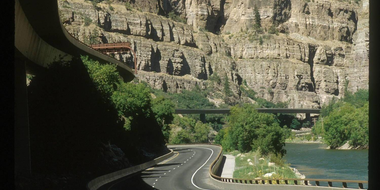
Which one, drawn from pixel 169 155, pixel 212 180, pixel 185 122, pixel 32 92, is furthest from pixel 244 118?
pixel 32 92

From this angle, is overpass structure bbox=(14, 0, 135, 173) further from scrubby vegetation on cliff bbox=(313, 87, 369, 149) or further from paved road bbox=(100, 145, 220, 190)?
scrubby vegetation on cliff bbox=(313, 87, 369, 149)

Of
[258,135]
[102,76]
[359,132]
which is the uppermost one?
[102,76]

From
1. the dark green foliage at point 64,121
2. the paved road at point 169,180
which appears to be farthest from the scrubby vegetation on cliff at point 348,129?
the dark green foliage at point 64,121

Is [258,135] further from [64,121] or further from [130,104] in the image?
[64,121]

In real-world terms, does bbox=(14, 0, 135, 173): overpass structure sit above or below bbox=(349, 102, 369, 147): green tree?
above

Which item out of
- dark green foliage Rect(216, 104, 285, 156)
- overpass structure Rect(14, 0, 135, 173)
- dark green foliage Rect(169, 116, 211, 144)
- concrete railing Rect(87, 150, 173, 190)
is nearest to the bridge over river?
overpass structure Rect(14, 0, 135, 173)

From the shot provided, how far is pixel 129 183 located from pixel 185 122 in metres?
125

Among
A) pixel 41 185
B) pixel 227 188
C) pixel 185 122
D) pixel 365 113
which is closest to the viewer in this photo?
pixel 41 185

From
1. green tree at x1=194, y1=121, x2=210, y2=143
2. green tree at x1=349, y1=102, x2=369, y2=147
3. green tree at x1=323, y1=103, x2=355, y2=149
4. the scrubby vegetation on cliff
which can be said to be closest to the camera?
green tree at x1=349, y1=102, x2=369, y2=147

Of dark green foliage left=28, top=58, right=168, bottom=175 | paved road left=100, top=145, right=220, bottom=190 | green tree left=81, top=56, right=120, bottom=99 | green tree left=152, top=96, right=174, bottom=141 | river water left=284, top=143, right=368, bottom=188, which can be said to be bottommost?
river water left=284, top=143, right=368, bottom=188

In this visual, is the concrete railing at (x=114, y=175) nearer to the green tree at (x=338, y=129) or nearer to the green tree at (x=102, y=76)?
the green tree at (x=102, y=76)

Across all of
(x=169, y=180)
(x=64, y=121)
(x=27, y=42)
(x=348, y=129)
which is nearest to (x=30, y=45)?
(x=27, y=42)

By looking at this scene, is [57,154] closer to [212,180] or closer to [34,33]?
[34,33]

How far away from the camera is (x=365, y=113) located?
5605 inches
